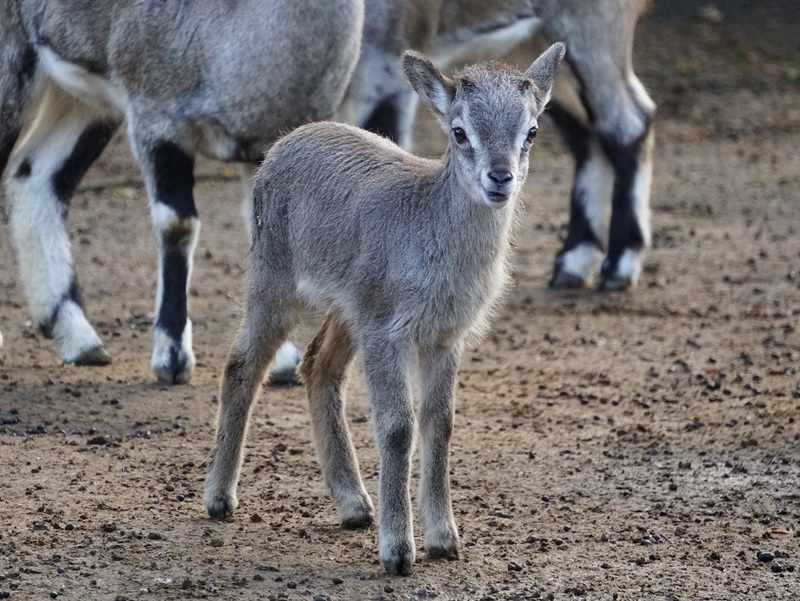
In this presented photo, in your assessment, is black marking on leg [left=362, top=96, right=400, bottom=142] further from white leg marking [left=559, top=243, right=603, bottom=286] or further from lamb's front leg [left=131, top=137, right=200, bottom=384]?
white leg marking [left=559, top=243, right=603, bottom=286]

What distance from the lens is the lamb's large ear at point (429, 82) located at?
552 cm

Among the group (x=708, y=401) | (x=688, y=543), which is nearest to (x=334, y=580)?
(x=688, y=543)

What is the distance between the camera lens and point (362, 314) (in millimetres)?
5508

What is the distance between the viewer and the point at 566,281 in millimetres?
10586

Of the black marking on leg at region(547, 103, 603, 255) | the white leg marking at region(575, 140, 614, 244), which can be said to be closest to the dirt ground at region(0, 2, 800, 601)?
the black marking on leg at region(547, 103, 603, 255)

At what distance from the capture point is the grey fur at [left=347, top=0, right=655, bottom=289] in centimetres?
1005

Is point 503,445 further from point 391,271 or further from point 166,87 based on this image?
point 166,87

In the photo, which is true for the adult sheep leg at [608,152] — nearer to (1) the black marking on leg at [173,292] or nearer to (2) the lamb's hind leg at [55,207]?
(2) the lamb's hind leg at [55,207]

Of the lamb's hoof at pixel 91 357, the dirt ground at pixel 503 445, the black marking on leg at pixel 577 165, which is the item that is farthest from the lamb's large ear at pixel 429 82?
the black marking on leg at pixel 577 165

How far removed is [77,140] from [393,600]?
15.4ft

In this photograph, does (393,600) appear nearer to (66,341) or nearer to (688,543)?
(688,543)

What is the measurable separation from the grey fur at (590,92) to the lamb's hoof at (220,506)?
4.02m

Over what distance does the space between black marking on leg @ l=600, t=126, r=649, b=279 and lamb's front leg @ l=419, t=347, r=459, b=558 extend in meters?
5.07

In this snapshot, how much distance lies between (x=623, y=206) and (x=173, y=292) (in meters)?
3.88
